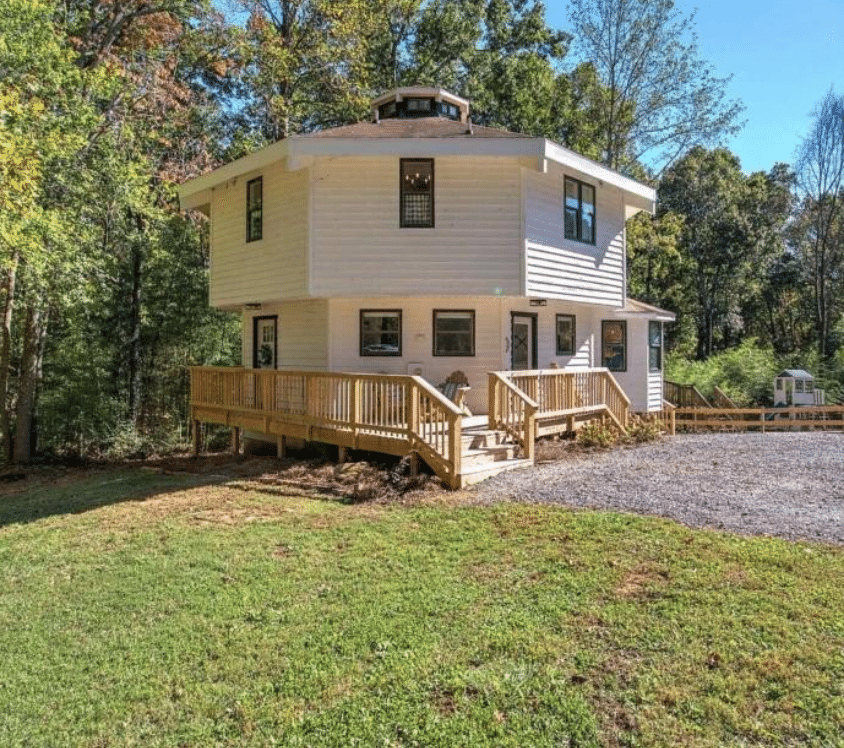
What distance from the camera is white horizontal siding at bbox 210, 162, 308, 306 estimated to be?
1193 cm

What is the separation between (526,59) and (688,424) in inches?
→ 643

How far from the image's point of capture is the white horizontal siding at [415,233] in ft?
37.8

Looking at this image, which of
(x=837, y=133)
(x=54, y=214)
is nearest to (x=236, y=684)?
(x=54, y=214)

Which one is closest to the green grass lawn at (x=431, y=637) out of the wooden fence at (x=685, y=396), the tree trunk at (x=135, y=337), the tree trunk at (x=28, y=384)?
the tree trunk at (x=28, y=384)

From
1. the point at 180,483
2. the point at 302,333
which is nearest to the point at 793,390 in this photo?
the point at 302,333

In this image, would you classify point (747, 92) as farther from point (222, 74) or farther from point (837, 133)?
point (222, 74)

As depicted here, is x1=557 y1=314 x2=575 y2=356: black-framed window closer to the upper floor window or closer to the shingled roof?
the shingled roof

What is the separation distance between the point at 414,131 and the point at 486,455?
273 inches

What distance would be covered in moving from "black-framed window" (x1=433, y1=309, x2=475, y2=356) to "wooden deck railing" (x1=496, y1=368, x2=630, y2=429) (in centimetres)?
163

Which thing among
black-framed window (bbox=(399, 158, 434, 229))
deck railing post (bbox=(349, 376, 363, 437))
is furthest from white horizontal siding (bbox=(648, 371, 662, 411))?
deck railing post (bbox=(349, 376, 363, 437))

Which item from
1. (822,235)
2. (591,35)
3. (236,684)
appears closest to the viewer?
(236,684)

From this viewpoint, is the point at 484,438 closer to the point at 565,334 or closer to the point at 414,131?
the point at 565,334

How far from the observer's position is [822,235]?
1193 inches

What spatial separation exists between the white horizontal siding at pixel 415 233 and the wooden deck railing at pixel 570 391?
1.72m
